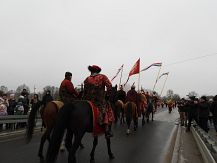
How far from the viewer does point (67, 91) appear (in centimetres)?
941

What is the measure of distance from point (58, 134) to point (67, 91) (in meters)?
2.39

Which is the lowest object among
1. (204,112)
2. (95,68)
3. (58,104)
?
(204,112)

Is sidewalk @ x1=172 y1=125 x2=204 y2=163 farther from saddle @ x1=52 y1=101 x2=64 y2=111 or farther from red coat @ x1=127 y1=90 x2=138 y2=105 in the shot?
red coat @ x1=127 y1=90 x2=138 y2=105

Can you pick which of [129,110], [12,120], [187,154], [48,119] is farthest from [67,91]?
[12,120]

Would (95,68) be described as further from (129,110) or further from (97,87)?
(129,110)

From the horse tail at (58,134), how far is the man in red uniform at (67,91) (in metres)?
1.93

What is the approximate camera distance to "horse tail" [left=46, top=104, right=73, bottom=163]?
6943 mm

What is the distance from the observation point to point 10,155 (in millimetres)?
9172

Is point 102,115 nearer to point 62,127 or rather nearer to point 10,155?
point 62,127

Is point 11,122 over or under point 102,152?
over

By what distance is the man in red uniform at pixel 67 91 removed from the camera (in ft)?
30.6

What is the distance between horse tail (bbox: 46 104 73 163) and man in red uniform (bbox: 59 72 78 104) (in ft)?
6.34

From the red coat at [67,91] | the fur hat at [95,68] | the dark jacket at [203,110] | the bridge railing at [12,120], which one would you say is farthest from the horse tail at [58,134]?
the dark jacket at [203,110]

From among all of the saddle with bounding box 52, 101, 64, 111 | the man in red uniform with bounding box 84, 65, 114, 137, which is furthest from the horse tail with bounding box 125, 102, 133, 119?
the man in red uniform with bounding box 84, 65, 114, 137
